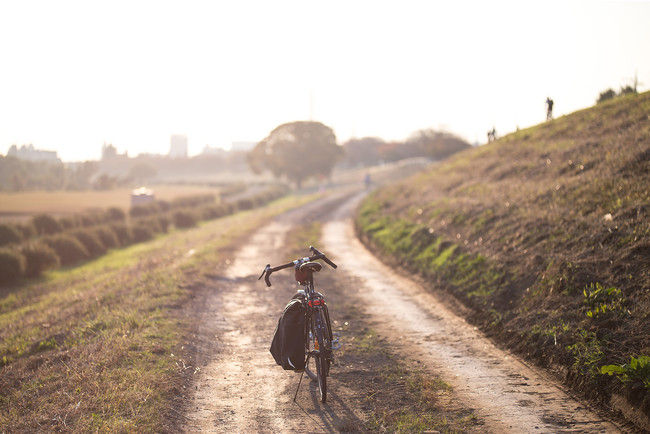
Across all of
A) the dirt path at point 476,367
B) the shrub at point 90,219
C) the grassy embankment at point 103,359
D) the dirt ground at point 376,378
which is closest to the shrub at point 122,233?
the shrub at point 90,219

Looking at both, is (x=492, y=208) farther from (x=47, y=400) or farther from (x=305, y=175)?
(x=305, y=175)

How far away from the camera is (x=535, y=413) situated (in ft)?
21.2

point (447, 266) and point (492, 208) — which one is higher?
point (492, 208)

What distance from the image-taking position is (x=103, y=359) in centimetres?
823

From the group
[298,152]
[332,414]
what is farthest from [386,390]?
[298,152]

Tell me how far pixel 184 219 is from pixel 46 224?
1276 centimetres

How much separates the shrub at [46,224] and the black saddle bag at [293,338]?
34150mm

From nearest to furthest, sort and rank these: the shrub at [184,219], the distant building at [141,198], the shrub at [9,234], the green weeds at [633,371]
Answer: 1. the green weeds at [633,371]
2. the shrub at [9,234]
3. the shrub at [184,219]
4. the distant building at [141,198]

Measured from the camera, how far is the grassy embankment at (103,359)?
6.37 m

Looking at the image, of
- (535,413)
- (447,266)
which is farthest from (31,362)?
(447,266)

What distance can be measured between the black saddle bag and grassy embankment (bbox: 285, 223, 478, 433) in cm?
81

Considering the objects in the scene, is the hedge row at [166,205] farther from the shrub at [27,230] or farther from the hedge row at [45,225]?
the shrub at [27,230]

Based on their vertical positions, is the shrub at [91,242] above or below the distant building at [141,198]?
below

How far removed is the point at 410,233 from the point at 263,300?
33.2 feet
